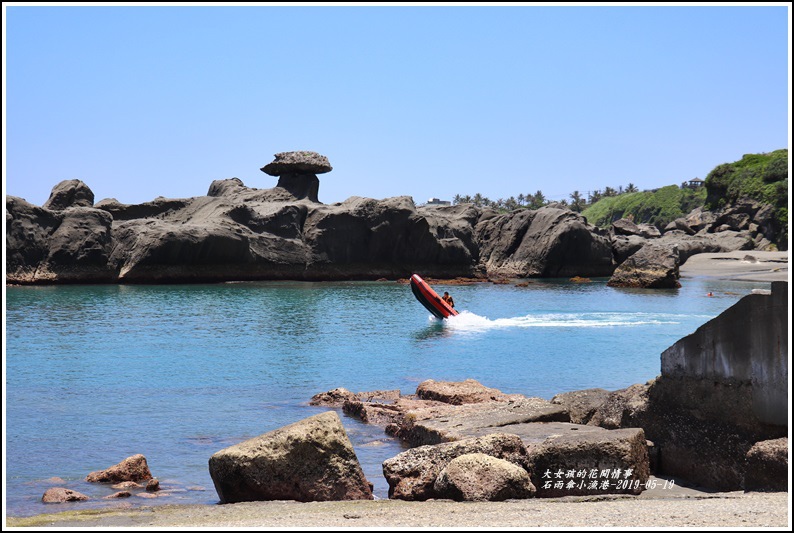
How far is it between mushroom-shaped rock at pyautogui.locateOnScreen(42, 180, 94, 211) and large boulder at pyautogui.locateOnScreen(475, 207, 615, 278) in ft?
91.4

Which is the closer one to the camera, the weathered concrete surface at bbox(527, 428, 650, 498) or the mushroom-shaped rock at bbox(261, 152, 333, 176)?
the weathered concrete surface at bbox(527, 428, 650, 498)

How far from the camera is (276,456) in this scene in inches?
320

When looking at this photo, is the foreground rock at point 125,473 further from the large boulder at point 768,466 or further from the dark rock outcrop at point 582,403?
the large boulder at point 768,466

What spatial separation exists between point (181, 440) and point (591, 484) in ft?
21.3

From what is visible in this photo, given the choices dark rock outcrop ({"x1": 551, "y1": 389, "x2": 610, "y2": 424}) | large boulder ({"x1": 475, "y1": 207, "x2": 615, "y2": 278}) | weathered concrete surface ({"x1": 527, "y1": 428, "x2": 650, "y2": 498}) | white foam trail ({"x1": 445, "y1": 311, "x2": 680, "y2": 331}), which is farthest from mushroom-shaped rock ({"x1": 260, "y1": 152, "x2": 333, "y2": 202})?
weathered concrete surface ({"x1": 527, "y1": 428, "x2": 650, "y2": 498})

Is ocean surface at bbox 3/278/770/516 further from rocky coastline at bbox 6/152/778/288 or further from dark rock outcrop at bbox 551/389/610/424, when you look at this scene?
rocky coastline at bbox 6/152/778/288

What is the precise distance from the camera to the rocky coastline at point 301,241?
48.9m

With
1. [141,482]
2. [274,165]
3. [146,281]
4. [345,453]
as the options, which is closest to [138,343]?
[141,482]

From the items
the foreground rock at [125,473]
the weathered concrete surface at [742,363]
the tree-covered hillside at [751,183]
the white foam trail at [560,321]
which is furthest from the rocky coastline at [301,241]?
the weathered concrete surface at [742,363]

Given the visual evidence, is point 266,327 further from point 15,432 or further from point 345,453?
point 345,453

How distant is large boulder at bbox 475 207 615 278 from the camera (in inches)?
2430

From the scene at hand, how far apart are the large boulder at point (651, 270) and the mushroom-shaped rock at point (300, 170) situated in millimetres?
22072

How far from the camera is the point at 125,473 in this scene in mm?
9930

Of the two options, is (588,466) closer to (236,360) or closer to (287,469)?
(287,469)
